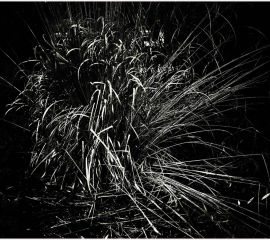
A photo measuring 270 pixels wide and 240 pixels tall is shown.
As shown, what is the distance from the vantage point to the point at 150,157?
1.77m

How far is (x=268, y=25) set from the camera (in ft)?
8.52

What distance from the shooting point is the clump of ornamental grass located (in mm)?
1649

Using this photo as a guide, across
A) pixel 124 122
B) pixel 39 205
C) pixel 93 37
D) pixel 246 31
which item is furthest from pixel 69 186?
pixel 246 31

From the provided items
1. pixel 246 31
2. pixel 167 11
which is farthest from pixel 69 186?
pixel 246 31

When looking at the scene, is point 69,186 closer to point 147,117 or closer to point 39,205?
point 39,205

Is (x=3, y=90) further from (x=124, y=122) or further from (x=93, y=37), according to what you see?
(x=124, y=122)

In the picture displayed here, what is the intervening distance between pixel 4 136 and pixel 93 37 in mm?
724

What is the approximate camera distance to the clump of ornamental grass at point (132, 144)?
5.41ft

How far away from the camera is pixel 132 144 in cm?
182

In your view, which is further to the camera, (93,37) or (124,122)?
(93,37)

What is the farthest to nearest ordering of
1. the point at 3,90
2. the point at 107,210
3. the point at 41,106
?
the point at 3,90 < the point at 41,106 < the point at 107,210

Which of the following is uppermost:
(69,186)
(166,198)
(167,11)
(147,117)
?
(167,11)

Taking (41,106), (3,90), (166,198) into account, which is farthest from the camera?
(3,90)

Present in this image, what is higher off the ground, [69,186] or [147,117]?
[147,117]
